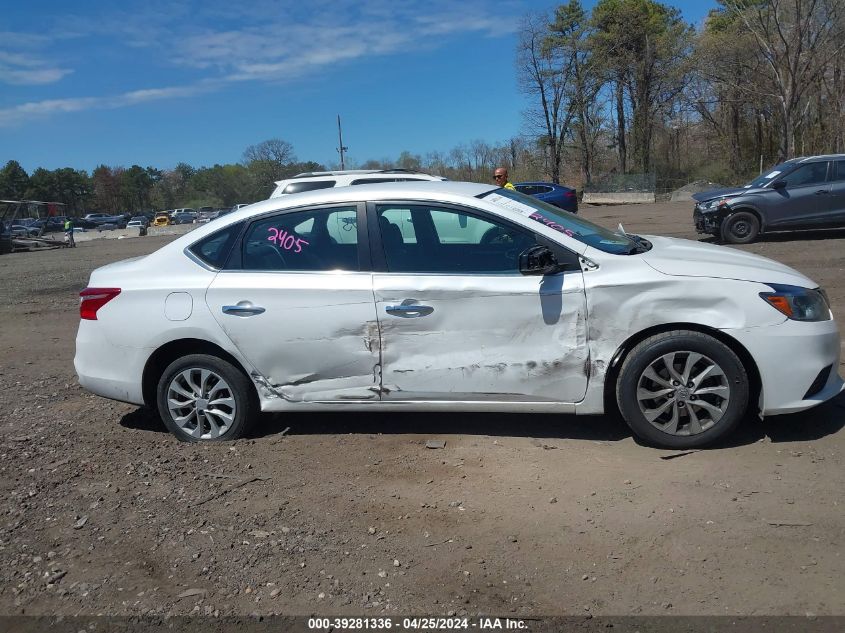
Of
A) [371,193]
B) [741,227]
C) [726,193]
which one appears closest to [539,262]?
[371,193]

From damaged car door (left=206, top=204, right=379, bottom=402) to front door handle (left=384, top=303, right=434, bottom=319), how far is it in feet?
0.41

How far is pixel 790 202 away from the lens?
1328 cm

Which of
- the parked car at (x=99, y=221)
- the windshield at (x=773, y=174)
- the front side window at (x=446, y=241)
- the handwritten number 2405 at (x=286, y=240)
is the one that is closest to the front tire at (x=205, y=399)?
the handwritten number 2405 at (x=286, y=240)

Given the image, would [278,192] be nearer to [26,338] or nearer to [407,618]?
[26,338]

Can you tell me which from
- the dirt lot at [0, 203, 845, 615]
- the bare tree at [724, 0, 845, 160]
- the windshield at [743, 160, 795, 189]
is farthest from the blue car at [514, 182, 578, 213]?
the dirt lot at [0, 203, 845, 615]

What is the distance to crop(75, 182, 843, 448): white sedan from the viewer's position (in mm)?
4035

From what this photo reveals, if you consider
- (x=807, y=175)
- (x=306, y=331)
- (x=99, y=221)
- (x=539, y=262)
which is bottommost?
(x=306, y=331)

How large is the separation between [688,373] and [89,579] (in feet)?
10.9

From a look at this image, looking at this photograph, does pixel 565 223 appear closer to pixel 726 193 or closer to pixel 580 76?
pixel 726 193

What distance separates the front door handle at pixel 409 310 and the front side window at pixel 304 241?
41 cm

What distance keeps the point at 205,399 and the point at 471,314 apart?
1.91 meters

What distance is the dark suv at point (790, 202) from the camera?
43.2 feet

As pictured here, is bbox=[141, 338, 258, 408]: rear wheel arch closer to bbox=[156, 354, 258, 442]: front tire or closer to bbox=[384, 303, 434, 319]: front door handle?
bbox=[156, 354, 258, 442]: front tire

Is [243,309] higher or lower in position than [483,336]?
higher
